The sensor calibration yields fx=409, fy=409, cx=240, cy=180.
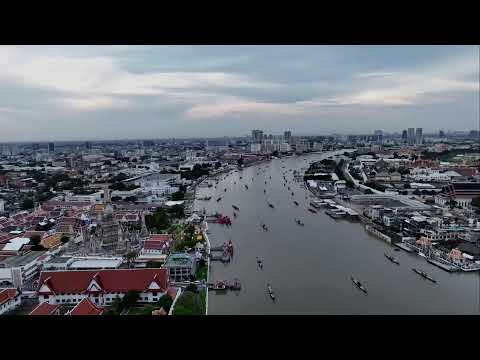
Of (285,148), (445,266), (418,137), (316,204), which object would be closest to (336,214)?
(316,204)

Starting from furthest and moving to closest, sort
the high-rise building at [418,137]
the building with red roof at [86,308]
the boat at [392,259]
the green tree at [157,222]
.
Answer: the high-rise building at [418,137] < the green tree at [157,222] < the boat at [392,259] < the building with red roof at [86,308]

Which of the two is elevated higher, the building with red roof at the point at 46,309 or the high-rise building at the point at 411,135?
the high-rise building at the point at 411,135

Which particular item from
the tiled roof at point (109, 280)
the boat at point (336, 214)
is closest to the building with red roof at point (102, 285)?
the tiled roof at point (109, 280)

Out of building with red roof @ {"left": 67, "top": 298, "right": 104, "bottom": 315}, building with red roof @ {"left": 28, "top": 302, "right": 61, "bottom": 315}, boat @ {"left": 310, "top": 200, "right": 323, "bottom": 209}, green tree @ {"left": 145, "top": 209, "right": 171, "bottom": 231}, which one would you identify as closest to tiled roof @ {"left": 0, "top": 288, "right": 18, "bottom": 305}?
building with red roof @ {"left": 28, "top": 302, "right": 61, "bottom": 315}

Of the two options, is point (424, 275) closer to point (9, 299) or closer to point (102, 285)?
point (102, 285)

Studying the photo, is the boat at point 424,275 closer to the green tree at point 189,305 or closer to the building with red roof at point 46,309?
the green tree at point 189,305

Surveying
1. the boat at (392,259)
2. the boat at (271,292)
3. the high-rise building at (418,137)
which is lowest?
the boat at (392,259)
